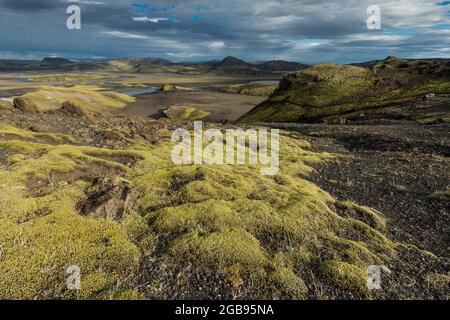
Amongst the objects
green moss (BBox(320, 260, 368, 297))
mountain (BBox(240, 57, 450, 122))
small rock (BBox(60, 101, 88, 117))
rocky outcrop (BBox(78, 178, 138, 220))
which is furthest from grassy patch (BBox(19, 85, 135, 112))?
green moss (BBox(320, 260, 368, 297))

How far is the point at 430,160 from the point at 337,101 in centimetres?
7823

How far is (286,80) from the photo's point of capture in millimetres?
141625

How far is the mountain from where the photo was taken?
81375 mm

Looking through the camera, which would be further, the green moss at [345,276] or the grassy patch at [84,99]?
the grassy patch at [84,99]

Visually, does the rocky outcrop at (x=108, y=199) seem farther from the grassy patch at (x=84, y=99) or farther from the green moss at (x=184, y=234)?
the grassy patch at (x=84, y=99)

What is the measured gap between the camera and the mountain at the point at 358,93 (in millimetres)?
81375

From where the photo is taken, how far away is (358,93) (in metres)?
113

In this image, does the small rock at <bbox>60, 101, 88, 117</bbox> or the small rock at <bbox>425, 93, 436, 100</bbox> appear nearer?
the small rock at <bbox>60, 101, 88, 117</bbox>

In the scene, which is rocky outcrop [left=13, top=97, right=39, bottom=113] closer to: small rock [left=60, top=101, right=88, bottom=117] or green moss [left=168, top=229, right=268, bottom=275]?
small rock [left=60, top=101, right=88, bottom=117]

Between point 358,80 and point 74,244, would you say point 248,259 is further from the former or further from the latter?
point 358,80

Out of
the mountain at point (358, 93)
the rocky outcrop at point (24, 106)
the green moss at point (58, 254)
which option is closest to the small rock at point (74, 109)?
the rocky outcrop at point (24, 106)

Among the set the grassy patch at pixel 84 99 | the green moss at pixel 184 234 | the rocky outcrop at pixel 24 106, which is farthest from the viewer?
the grassy patch at pixel 84 99

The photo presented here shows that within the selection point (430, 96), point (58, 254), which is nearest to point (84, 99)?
point (430, 96)

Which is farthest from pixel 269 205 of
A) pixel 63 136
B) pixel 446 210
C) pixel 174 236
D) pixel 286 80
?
pixel 286 80
